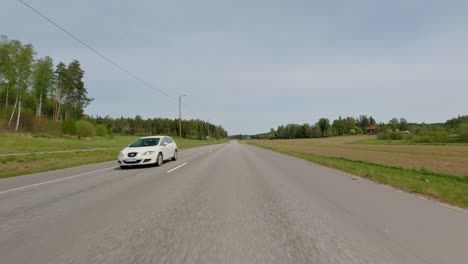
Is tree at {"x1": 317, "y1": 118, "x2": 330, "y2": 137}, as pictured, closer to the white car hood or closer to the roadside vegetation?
the roadside vegetation

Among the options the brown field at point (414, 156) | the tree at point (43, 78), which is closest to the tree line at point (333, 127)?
the brown field at point (414, 156)

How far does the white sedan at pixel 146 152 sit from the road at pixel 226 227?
510cm

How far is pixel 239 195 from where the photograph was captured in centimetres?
607

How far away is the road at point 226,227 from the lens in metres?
2.89

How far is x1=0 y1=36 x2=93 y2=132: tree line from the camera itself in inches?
1519

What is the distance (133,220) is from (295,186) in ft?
15.6

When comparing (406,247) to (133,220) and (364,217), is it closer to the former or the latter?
(364,217)

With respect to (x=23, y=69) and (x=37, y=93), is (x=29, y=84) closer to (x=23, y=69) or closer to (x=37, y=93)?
(x=23, y=69)

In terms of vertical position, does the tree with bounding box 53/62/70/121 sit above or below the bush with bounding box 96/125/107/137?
above

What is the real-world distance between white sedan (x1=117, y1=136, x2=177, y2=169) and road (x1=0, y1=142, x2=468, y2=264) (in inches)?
201

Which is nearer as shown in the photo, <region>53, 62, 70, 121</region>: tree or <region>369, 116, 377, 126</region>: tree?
<region>53, 62, 70, 121</region>: tree

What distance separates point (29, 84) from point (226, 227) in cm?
5249

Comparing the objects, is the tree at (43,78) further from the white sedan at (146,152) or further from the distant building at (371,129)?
the distant building at (371,129)

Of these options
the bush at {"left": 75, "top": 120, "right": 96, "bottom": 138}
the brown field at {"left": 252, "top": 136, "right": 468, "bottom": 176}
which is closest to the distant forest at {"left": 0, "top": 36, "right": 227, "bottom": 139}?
the bush at {"left": 75, "top": 120, "right": 96, "bottom": 138}
